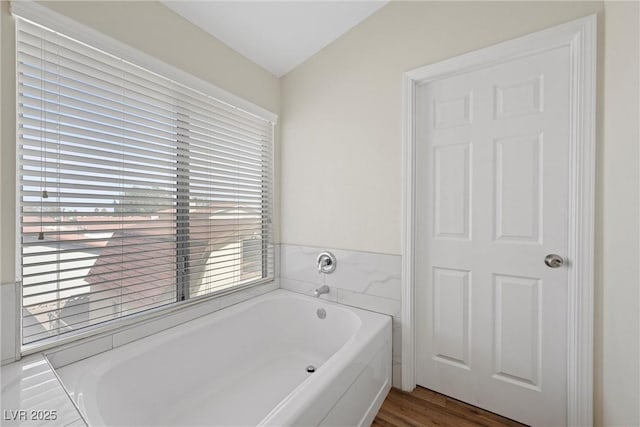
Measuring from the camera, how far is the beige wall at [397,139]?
1.04m

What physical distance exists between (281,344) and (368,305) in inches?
28.7

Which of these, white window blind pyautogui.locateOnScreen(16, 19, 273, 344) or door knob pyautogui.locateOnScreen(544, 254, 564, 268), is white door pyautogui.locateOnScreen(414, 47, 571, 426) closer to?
door knob pyautogui.locateOnScreen(544, 254, 564, 268)

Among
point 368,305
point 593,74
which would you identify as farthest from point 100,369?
point 593,74

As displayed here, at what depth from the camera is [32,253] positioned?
3.81ft

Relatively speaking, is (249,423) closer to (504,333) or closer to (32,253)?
(32,253)

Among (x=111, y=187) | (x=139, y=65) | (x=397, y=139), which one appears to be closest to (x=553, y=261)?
(x=397, y=139)

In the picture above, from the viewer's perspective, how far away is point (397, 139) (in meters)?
1.77

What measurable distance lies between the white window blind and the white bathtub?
0.87ft

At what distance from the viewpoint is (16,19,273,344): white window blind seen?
1.17 m

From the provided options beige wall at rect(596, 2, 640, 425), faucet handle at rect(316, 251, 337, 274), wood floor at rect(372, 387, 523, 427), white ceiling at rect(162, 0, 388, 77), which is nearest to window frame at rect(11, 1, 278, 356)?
white ceiling at rect(162, 0, 388, 77)

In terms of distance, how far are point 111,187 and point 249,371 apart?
→ 1.37 metres

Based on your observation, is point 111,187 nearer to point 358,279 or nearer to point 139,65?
point 139,65

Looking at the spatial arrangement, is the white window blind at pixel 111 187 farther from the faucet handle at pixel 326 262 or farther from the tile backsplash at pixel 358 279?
the faucet handle at pixel 326 262

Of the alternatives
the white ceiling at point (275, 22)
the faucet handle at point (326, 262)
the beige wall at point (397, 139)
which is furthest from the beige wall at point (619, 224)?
the faucet handle at point (326, 262)
